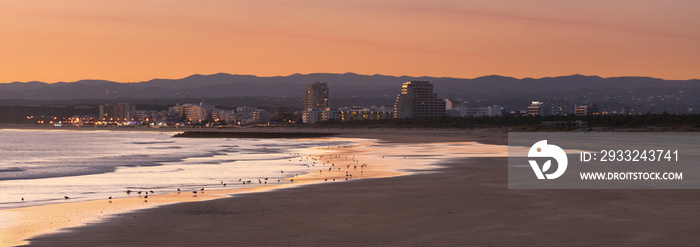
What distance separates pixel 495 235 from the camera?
1380cm

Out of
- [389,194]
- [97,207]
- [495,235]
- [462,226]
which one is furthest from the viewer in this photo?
[389,194]

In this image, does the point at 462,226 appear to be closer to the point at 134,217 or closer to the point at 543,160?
the point at 134,217

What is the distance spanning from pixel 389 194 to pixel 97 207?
26.8ft

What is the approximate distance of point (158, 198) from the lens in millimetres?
22094

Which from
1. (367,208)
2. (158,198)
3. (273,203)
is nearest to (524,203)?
(367,208)

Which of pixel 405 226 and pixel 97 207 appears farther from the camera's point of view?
pixel 97 207

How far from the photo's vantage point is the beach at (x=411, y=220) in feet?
44.3

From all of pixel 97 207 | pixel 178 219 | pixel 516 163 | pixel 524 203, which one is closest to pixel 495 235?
pixel 524 203

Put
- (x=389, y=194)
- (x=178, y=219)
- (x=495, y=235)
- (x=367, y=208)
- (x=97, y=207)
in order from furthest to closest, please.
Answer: (x=389, y=194)
(x=97, y=207)
(x=367, y=208)
(x=178, y=219)
(x=495, y=235)

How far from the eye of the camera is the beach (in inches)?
531

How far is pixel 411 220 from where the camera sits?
16109 mm

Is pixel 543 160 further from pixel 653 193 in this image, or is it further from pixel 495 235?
pixel 495 235

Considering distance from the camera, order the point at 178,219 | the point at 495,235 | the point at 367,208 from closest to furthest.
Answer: the point at 495,235 < the point at 178,219 < the point at 367,208

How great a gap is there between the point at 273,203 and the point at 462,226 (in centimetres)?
658
